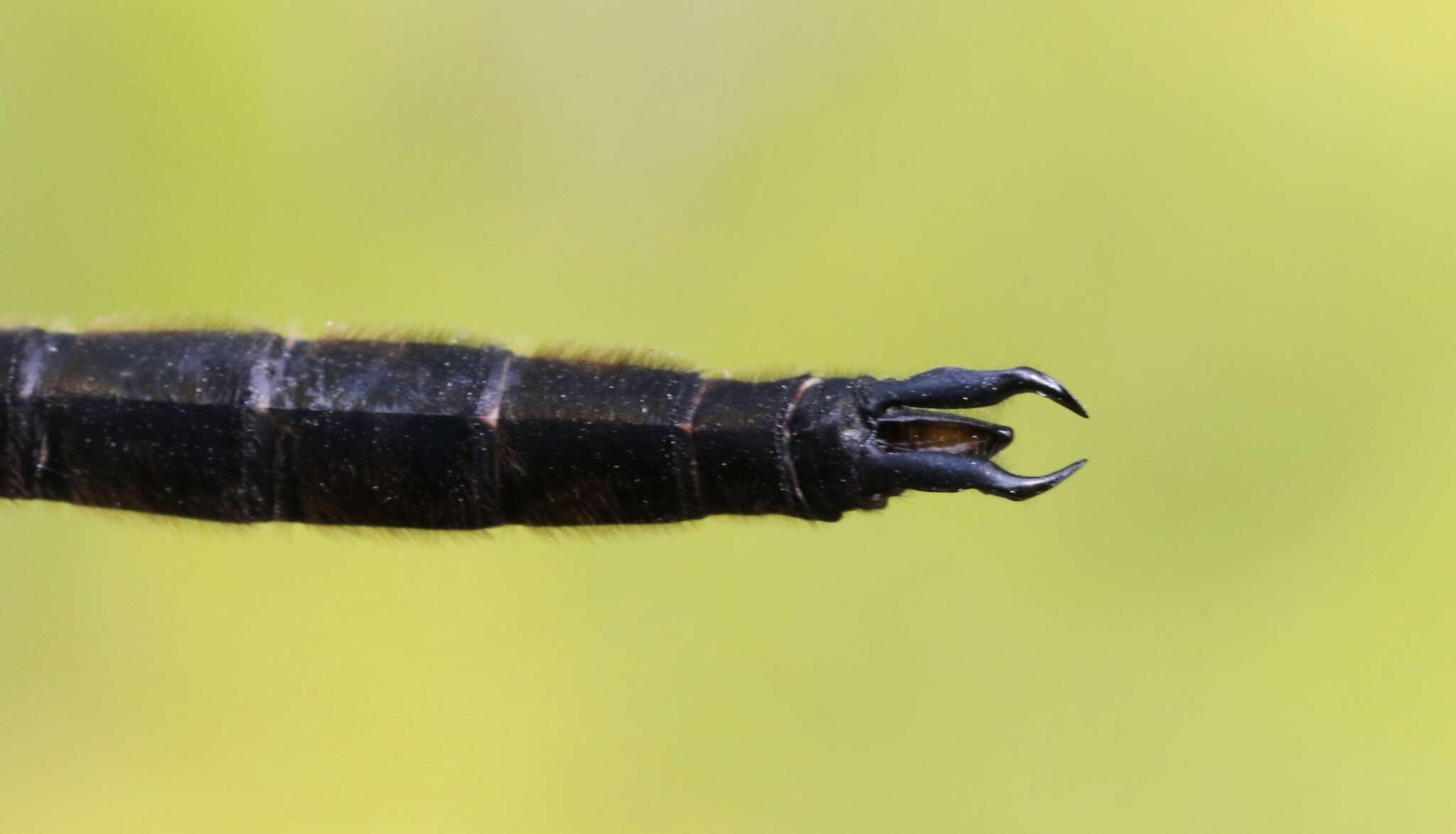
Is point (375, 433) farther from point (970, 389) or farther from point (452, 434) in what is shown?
point (970, 389)

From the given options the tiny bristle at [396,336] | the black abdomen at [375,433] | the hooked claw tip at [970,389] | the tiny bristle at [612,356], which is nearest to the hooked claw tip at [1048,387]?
the hooked claw tip at [970,389]

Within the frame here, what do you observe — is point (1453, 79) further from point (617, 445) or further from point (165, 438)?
point (165, 438)

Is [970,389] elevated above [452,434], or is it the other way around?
[452,434]

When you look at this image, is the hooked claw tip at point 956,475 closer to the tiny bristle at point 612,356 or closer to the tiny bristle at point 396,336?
the tiny bristle at point 612,356

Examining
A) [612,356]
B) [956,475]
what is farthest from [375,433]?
[956,475]

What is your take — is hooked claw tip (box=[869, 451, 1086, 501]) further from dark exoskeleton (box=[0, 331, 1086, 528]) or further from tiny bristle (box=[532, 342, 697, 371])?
tiny bristle (box=[532, 342, 697, 371])

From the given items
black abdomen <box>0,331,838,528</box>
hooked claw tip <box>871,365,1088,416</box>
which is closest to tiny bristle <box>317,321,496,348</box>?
black abdomen <box>0,331,838,528</box>

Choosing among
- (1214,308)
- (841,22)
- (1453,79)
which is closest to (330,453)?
(841,22)
